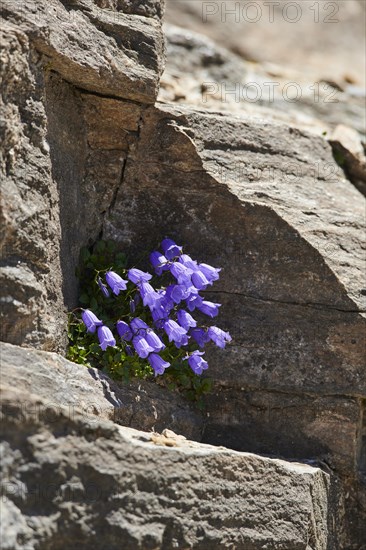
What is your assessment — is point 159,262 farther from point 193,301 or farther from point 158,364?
point 158,364

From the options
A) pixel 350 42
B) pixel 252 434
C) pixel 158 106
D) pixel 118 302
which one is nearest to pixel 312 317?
pixel 252 434

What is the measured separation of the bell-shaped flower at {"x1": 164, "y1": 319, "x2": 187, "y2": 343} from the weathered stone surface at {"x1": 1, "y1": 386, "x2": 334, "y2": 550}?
2.39ft

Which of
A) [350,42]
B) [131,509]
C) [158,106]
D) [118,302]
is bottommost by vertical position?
[131,509]

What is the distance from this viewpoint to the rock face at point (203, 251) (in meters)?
4.18

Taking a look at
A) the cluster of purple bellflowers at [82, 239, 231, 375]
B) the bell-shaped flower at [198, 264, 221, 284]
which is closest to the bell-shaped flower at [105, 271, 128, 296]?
the cluster of purple bellflowers at [82, 239, 231, 375]

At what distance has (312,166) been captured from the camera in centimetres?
587

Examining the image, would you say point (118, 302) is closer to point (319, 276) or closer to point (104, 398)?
point (104, 398)

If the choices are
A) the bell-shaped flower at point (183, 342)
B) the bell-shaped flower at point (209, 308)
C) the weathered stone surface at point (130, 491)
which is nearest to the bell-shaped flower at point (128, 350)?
the bell-shaped flower at point (183, 342)

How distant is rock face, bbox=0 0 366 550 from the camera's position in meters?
4.18

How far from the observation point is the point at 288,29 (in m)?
10.5

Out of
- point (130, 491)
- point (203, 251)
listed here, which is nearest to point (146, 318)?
point (203, 251)

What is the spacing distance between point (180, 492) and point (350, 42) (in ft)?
26.1

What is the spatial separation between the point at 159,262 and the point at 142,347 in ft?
1.83

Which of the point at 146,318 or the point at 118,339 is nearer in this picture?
the point at 118,339
